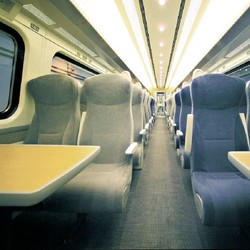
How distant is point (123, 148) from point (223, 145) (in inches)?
34.0

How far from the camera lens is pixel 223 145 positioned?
5.18 feet

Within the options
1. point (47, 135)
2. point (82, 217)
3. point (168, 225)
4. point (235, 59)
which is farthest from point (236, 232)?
point (235, 59)

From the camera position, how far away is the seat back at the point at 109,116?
1.71 metres

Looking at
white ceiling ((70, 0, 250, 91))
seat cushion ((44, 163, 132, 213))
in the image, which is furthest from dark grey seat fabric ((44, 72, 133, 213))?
white ceiling ((70, 0, 250, 91))

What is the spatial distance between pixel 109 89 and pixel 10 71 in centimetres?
135

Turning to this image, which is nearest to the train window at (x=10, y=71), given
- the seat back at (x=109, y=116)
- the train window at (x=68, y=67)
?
the train window at (x=68, y=67)

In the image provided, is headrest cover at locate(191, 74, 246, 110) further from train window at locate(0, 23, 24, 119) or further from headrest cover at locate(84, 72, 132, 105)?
train window at locate(0, 23, 24, 119)

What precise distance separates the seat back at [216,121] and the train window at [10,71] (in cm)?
202

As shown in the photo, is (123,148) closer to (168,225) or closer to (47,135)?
(168,225)

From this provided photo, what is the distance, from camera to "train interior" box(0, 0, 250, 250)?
1.16 m

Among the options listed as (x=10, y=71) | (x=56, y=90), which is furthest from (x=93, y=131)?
(x=10, y=71)

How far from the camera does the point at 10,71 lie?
2.22 meters

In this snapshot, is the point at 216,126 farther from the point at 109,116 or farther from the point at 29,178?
the point at 29,178

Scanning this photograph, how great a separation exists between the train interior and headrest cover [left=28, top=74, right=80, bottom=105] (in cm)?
1
